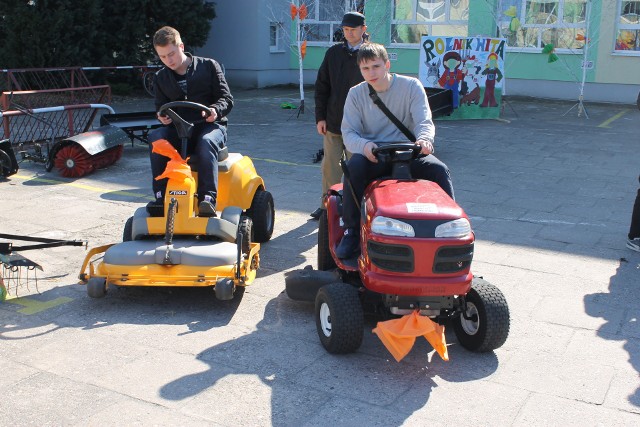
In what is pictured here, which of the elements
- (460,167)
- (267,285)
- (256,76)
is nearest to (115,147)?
(460,167)

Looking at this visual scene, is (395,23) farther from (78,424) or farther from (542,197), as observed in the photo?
(78,424)

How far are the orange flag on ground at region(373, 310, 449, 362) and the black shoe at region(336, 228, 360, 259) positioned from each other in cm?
71

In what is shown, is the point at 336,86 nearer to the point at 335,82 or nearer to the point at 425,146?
the point at 335,82

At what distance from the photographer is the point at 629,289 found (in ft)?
19.3

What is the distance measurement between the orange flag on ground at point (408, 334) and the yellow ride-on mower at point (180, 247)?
1.24 meters

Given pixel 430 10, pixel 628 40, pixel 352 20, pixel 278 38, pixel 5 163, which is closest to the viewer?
pixel 352 20

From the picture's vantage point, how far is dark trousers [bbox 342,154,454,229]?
488cm

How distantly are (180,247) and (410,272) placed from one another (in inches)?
71.8

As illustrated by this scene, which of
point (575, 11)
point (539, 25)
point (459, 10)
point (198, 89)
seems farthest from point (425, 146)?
point (459, 10)

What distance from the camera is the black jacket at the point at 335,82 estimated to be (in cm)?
692

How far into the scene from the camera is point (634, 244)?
6891mm

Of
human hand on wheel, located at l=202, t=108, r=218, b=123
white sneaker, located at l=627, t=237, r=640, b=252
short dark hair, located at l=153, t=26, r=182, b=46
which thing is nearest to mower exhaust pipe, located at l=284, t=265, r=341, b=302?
human hand on wheel, located at l=202, t=108, r=218, b=123

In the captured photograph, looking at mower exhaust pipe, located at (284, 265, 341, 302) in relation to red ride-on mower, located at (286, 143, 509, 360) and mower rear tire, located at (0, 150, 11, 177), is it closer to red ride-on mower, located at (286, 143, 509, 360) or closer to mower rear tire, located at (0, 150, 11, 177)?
red ride-on mower, located at (286, 143, 509, 360)

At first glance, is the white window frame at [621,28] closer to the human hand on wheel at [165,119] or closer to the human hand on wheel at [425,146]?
the human hand on wheel at [165,119]
